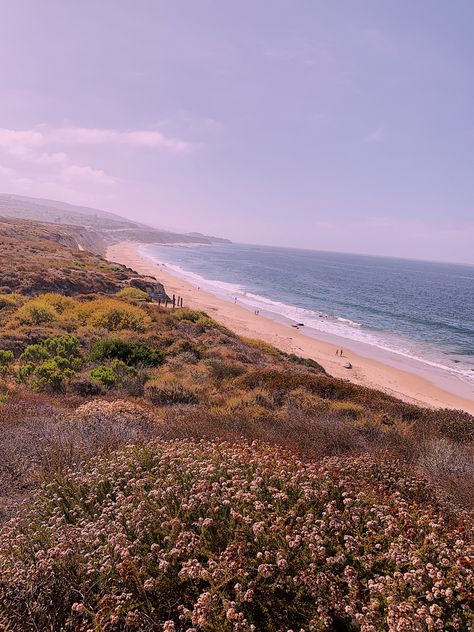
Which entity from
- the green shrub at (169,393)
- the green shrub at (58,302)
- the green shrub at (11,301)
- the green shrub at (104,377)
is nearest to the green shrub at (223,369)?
the green shrub at (169,393)

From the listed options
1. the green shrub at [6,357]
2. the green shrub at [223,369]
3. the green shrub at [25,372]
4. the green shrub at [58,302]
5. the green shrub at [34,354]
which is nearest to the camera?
the green shrub at [25,372]

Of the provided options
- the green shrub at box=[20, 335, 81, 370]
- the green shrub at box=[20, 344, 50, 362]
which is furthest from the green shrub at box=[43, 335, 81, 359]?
the green shrub at box=[20, 344, 50, 362]

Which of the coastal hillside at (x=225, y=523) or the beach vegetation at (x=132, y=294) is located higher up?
the coastal hillside at (x=225, y=523)

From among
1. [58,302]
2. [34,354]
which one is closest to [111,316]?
[58,302]

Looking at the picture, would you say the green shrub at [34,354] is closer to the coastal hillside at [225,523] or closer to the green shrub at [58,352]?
the green shrub at [58,352]

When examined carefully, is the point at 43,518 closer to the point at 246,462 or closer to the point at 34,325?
the point at 246,462

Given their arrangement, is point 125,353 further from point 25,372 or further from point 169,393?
point 169,393

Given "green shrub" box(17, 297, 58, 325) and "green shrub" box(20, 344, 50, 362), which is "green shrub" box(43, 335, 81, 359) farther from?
"green shrub" box(17, 297, 58, 325)
